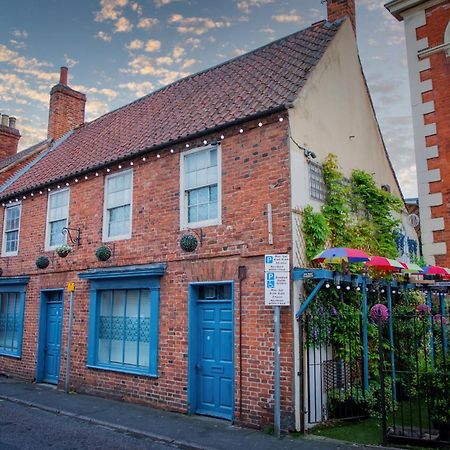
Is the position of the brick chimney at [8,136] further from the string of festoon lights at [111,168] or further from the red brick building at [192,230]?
the red brick building at [192,230]

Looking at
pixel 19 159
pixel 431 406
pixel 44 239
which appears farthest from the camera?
pixel 19 159

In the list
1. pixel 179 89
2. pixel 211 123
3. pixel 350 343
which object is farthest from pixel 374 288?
pixel 179 89

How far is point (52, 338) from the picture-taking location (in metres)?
A: 13.3

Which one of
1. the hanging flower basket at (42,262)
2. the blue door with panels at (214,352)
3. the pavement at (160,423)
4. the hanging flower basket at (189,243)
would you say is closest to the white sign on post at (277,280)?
the blue door with panels at (214,352)

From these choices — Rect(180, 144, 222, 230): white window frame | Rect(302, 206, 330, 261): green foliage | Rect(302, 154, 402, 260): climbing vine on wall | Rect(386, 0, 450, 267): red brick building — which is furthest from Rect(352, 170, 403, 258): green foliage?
Rect(180, 144, 222, 230): white window frame

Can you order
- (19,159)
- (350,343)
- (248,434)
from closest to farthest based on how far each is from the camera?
(248,434) < (350,343) < (19,159)

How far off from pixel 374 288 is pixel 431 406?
3.07 metres

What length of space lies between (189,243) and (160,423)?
3.47 metres

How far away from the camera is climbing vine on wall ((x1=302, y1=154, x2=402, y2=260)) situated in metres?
8.95

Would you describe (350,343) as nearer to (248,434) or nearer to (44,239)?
(248,434)

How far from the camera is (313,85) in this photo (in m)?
9.96

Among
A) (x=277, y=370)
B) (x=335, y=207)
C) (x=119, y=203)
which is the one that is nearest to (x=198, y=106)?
(x=119, y=203)

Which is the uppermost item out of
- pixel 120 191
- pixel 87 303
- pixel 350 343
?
pixel 120 191

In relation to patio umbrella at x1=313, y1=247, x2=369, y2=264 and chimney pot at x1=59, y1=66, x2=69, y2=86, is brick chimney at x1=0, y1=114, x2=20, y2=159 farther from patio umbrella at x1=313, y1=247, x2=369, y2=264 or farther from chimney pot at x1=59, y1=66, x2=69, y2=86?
patio umbrella at x1=313, y1=247, x2=369, y2=264
